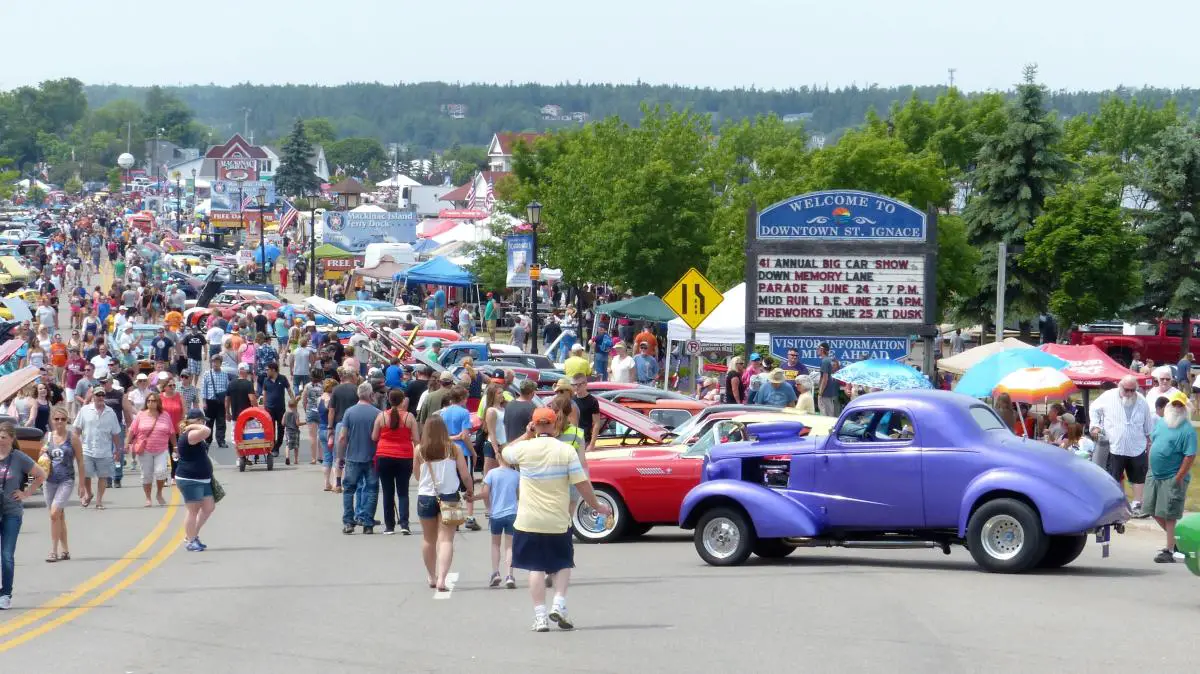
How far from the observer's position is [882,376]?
25141 mm

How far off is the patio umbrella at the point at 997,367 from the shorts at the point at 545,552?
42.9ft

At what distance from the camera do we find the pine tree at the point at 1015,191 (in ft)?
167

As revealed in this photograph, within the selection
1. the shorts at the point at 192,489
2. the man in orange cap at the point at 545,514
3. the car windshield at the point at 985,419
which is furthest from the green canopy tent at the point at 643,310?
the man in orange cap at the point at 545,514

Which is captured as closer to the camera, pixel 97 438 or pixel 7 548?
pixel 7 548

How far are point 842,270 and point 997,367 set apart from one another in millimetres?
4036

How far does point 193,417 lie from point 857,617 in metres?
10.1

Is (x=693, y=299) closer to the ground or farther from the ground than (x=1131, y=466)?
farther from the ground

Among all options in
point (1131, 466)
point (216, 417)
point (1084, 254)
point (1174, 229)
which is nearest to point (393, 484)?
point (1131, 466)

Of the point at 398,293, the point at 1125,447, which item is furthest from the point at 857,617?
the point at 398,293

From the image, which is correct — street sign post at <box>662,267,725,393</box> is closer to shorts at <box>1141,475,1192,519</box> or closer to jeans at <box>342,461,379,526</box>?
jeans at <box>342,461,379,526</box>

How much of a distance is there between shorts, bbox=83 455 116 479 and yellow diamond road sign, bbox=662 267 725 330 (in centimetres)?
989

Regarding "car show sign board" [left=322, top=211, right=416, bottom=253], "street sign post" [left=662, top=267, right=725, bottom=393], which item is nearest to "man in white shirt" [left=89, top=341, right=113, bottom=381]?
"street sign post" [left=662, top=267, right=725, bottom=393]

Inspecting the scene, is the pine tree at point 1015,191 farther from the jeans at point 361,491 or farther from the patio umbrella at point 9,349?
the jeans at point 361,491

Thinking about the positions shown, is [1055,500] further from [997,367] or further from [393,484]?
[997,367]
